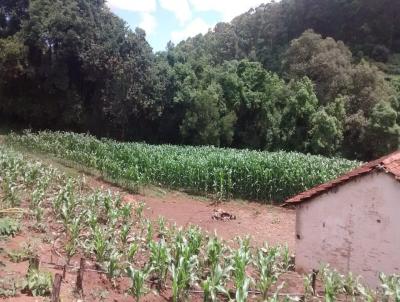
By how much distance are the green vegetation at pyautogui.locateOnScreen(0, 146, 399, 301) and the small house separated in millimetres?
656

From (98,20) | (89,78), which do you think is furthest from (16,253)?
(98,20)

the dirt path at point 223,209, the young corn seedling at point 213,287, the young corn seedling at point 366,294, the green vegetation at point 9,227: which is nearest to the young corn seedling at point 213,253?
the young corn seedling at point 213,287

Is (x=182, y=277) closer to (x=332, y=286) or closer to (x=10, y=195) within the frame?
(x=332, y=286)

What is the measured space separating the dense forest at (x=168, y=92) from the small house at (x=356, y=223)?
20452 millimetres

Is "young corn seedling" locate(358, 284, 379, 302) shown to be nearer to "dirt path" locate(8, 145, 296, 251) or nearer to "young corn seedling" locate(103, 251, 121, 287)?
"young corn seedling" locate(103, 251, 121, 287)

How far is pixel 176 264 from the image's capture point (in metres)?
8.07

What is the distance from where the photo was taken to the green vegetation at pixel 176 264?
22.5ft

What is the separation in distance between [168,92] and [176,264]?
84.5 feet

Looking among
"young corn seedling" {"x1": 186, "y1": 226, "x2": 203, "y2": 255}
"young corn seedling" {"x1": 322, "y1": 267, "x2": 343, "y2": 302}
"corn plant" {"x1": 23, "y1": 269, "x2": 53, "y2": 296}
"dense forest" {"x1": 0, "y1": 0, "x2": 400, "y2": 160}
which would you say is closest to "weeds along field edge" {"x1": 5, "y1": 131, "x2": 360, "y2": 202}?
"young corn seedling" {"x1": 186, "y1": 226, "x2": 203, "y2": 255}

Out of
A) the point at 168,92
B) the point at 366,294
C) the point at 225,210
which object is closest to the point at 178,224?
the point at 225,210

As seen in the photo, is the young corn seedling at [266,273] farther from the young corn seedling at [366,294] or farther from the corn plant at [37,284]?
the corn plant at [37,284]

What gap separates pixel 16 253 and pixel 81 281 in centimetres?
177

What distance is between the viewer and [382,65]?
43.9 m

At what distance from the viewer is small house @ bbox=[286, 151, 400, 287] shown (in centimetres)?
917
